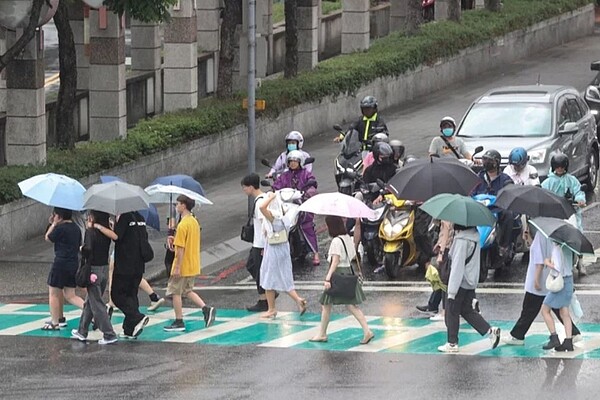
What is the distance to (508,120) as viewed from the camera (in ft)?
86.4

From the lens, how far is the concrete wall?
2494 cm

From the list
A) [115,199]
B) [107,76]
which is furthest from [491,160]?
[107,76]

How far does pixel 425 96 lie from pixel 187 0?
10748 millimetres

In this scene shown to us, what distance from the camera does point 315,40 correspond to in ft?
127

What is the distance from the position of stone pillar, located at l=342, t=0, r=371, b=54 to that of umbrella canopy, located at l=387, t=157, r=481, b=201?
68.9ft

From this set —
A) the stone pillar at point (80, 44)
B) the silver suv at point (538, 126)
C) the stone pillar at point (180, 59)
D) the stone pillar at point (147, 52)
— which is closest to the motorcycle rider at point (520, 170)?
the silver suv at point (538, 126)

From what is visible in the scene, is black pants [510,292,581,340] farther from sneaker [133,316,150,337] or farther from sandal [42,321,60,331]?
sandal [42,321,60,331]

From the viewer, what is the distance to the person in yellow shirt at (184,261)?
61.0 ft

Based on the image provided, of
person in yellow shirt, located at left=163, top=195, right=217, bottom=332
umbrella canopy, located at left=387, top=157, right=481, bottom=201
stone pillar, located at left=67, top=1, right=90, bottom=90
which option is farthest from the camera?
stone pillar, located at left=67, top=1, right=90, bottom=90

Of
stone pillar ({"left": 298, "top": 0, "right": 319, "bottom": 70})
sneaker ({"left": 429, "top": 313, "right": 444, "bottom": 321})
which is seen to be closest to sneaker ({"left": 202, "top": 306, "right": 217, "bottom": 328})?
sneaker ({"left": 429, "top": 313, "right": 444, "bottom": 321})

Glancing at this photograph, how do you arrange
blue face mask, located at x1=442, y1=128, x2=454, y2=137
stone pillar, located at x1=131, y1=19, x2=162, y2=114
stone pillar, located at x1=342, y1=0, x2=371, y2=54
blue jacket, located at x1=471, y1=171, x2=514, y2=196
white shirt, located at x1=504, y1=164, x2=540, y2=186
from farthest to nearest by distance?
stone pillar, located at x1=342, y1=0, x2=371, y2=54
stone pillar, located at x1=131, y1=19, x2=162, y2=114
blue face mask, located at x1=442, y1=128, x2=454, y2=137
white shirt, located at x1=504, y1=164, x2=540, y2=186
blue jacket, located at x1=471, y1=171, x2=514, y2=196

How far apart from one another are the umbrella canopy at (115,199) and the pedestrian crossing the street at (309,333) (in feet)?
5.20

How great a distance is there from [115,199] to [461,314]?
13.2ft

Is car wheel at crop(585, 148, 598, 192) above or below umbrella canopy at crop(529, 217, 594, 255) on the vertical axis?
below
